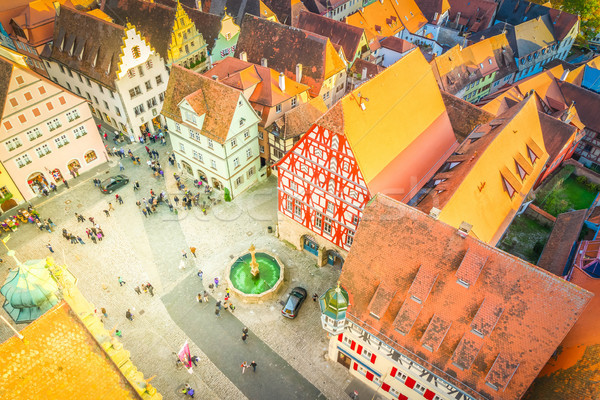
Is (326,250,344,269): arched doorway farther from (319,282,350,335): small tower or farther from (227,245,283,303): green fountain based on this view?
(319,282,350,335): small tower

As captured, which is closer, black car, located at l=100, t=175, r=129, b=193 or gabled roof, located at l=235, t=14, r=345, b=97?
black car, located at l=100, t=175, r=129, b=193

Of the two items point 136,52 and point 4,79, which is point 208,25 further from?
point 4,79

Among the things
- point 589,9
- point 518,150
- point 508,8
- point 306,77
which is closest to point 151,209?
point 306,77

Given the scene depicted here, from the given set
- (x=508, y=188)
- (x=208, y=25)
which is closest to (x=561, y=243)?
(x=508, y=188)

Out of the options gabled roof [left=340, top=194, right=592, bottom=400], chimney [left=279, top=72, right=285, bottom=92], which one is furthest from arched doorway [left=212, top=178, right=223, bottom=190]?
gabled roof [left=340, top=194, right=592, bottom=400]

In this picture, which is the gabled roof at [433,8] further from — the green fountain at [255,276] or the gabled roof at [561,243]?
the green fountain at [255,276]

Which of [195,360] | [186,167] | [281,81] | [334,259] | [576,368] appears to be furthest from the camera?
[186,167]
